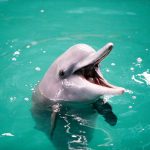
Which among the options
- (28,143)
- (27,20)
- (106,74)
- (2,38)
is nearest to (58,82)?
(28,143)

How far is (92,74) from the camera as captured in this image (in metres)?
5.34

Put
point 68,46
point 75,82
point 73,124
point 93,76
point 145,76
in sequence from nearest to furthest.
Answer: point 75,82, point 93,76, point 73,124, point 145,76, point 68,46

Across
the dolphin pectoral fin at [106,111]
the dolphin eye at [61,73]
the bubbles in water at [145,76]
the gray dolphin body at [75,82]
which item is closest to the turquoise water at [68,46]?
the bubbles in water at [145,76]

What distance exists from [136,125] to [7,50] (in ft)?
13.7

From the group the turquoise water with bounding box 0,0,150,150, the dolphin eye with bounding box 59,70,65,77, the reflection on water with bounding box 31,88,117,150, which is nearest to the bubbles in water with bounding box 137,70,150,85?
the turquoise water with bounding box 0,0,150,150

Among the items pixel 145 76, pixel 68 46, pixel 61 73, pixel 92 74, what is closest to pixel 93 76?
pixel 92 74

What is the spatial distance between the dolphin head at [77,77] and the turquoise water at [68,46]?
0.81 meters

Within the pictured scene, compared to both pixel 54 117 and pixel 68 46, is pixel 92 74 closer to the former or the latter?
pixel 54 117

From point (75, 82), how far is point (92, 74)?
1.14 ft

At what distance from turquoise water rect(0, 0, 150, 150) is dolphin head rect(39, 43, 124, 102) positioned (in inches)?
31.9

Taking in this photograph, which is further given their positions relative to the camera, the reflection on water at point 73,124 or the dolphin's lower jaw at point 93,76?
the reflection on water at point 73,124

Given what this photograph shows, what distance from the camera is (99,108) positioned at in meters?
5.24

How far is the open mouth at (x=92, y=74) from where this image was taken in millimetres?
5176

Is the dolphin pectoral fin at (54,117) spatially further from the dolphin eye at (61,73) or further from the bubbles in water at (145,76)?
the bubbles in water at (145,76)
